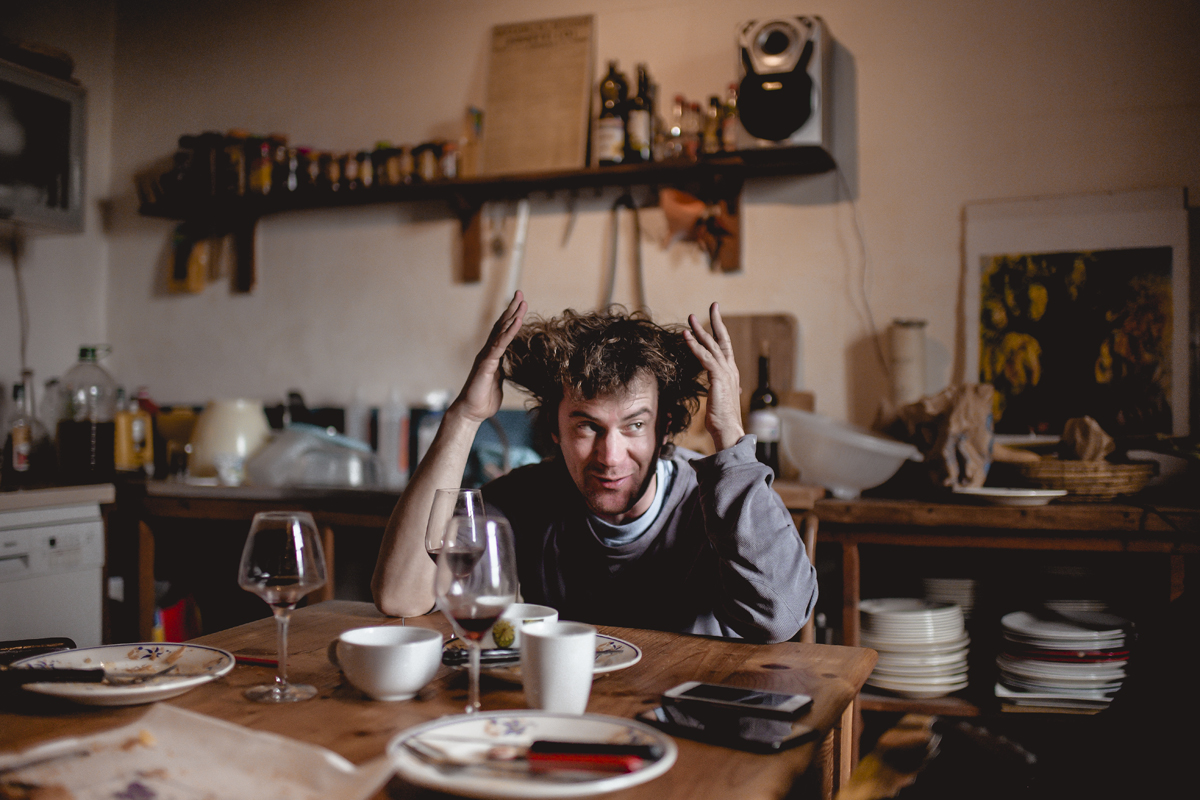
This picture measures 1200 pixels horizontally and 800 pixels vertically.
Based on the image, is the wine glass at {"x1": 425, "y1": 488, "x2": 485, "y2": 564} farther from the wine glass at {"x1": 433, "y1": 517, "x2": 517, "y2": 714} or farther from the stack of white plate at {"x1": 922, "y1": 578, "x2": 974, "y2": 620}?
the stack of white plate at {"x1": 922, "y1": 578, "x2": 974, "y2": 620}

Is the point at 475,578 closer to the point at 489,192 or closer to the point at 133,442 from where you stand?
the point at 489,192

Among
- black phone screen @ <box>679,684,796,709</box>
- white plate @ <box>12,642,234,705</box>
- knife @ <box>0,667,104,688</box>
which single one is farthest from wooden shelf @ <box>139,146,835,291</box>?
knife @ <box>0,667,104,688</box>

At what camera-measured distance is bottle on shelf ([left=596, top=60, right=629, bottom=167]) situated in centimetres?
A: 271

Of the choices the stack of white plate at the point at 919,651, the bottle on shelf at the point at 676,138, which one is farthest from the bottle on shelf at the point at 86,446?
the stack of white plate at the point at 919,651

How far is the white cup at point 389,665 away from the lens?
0.93 meters

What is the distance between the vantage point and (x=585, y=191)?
290cm

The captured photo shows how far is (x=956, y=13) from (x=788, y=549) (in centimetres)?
194

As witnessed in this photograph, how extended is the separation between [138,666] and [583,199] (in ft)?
7.05

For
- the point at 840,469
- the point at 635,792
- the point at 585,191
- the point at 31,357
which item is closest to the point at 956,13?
the point at 585,191

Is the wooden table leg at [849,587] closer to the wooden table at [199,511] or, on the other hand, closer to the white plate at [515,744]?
the wooden table at [199,511]

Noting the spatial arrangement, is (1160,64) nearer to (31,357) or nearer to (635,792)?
(635,792)

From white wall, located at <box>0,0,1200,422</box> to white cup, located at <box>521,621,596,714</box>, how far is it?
6.20ft

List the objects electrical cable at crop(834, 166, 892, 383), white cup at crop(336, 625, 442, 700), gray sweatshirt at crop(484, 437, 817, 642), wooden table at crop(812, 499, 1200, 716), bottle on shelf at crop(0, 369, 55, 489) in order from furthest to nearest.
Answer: bottle on shelf at crop(0, 369, 55, 489) → electrical cable at crop(834, 166, 892, 383) → wooden table at crop(812, 499, 1200, 716) → gray sweatshirt at crop(484, 437, 817, 642) → white cup at crop(336, 625, 442, 700)

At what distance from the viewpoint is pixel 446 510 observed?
101 centimetres
